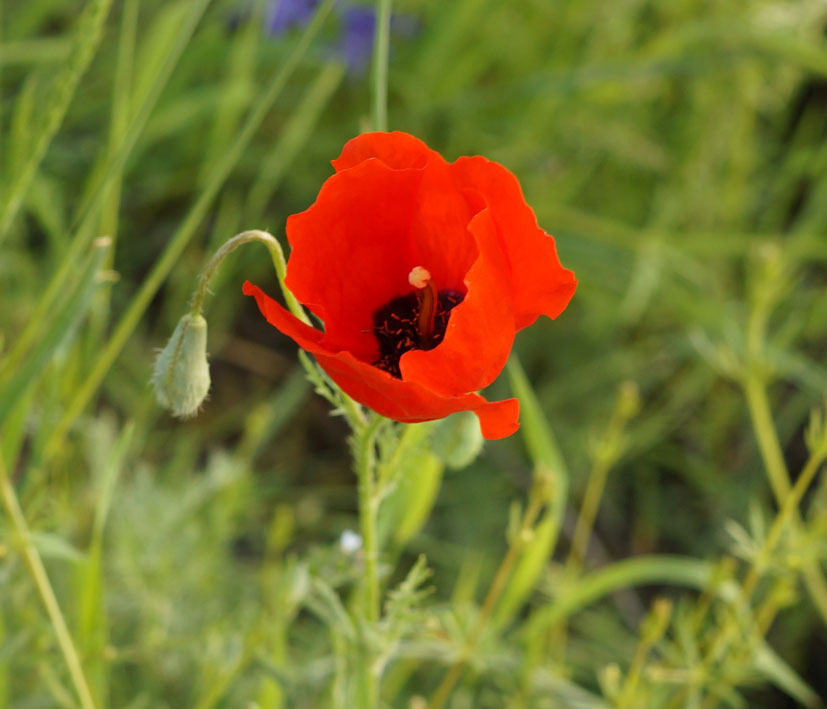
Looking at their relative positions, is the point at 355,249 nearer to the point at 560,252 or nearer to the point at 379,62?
the point at 379,62

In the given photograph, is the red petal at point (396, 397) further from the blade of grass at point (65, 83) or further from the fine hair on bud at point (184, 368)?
the blade of grass at point (65, 83)

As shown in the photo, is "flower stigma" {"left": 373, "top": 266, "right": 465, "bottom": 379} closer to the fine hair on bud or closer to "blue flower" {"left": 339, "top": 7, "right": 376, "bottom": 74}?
the fine hair on bud

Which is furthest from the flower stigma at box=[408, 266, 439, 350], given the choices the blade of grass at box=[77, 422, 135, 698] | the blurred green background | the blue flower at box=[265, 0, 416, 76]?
the blue flower at box=[265, 0, 416, 76]

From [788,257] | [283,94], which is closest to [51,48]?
[283,94]

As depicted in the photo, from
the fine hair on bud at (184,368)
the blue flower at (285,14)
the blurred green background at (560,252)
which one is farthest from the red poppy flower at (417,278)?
the blue flower at (285,14)

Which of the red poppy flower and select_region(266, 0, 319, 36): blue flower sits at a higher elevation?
the red poppy flower
